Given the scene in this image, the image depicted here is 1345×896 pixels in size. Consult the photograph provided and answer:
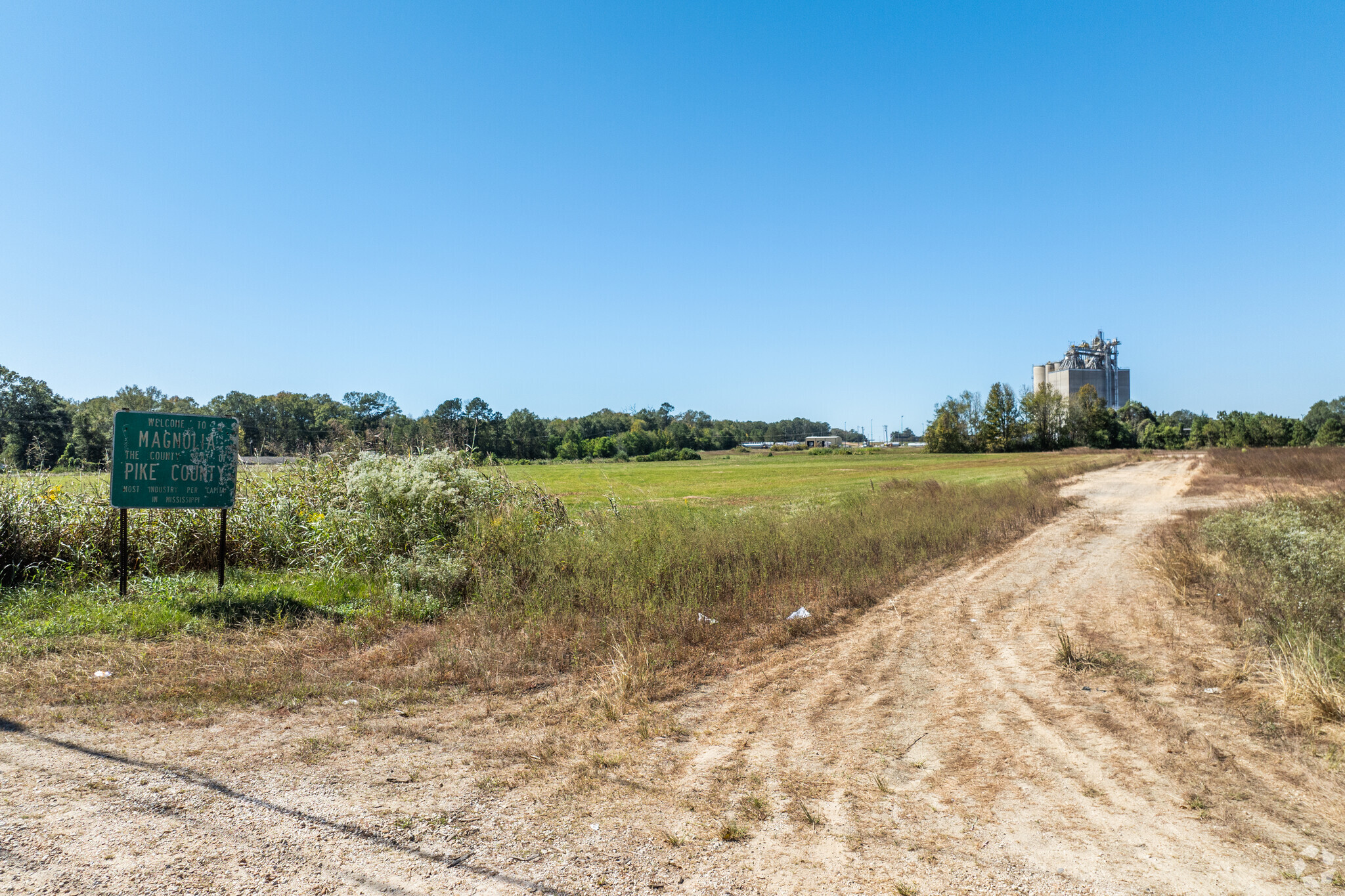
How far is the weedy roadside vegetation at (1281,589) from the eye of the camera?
5.23 m

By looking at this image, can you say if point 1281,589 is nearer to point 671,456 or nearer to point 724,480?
point 724,480

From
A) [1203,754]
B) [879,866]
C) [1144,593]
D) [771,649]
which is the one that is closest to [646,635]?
[771,649]

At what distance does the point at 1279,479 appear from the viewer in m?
29.9

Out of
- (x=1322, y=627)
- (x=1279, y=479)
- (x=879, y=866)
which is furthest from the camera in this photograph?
(x=1279, y=479)

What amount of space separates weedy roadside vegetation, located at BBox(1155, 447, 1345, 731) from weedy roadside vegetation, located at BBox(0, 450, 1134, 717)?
3.66 m

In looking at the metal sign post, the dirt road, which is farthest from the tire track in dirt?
the metal sign post

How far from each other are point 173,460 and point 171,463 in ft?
0.13

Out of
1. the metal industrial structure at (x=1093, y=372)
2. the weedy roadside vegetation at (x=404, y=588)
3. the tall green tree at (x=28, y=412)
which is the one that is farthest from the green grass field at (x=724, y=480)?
the metal industrial structure at (x=1093, y=372)

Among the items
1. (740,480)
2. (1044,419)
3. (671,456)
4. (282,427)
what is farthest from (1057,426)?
(282,427)

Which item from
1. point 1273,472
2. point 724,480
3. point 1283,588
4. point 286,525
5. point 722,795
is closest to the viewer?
point 722,795

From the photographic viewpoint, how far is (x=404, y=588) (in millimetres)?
9109

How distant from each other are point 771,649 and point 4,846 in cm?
590

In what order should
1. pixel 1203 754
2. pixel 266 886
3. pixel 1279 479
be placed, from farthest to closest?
pixel 1279 479 → pixel 1203 754 → pixel 266 886

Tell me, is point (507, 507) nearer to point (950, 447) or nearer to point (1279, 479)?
point (1279, 479)
